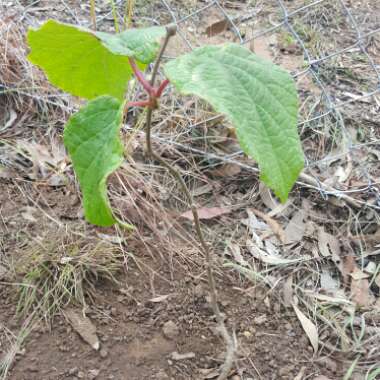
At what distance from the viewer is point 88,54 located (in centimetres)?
106

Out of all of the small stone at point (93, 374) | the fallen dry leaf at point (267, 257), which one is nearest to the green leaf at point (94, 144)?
the small stone at point (93, 374)

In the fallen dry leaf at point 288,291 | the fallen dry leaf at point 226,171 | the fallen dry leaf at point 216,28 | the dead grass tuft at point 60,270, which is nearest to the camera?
the dead grass tuft at point 60,270

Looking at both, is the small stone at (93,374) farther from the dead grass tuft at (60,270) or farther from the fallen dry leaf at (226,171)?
the fallen dry leaf at (226,171)

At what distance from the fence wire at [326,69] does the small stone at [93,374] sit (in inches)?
32.9

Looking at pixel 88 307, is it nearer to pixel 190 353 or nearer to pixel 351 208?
pixel 190 353

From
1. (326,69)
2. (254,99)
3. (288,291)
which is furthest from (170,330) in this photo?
(326,69)

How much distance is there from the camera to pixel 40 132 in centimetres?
200

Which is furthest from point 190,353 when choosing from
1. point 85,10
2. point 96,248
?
point 85,10

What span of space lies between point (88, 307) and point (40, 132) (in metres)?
0.79

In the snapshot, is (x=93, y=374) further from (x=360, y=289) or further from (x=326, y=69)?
(x=326, y=69)

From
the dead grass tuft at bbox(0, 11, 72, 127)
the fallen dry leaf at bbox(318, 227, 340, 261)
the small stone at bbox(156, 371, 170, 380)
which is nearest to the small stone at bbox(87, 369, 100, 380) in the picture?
the small stone at bbox(156, 371, 170, 380)

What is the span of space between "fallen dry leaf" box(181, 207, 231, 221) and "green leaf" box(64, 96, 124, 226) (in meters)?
0.77

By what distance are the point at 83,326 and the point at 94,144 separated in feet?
2.01

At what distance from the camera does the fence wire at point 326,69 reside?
1916 mm
